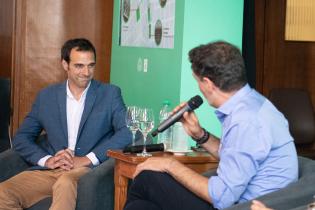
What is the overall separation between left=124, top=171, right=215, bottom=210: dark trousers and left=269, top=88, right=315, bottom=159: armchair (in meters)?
2.89

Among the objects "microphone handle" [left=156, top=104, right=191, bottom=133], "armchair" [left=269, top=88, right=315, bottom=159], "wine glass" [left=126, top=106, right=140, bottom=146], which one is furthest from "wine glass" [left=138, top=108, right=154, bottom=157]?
"armchair" [left=269, top=88, right=315, bottom=159]

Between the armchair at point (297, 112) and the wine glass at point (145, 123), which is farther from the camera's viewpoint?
the armchair at point (297, 112)

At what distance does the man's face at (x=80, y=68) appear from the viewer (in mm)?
4113

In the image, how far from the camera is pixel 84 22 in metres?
6.15

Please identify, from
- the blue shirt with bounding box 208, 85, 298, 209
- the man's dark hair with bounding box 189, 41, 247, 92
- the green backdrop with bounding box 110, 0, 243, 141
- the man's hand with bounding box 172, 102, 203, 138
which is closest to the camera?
the blue shirt with bounding box 208, 85, 298, 209

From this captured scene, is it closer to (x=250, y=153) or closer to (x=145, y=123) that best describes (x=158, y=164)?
(x=250, y=153)

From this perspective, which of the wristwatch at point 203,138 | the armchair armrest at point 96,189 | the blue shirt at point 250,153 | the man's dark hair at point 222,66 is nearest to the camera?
the blue shirt at point 250,153

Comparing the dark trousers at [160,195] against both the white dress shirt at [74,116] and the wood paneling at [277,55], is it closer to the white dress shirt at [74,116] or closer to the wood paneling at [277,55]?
the white dress shirt at [74,116]

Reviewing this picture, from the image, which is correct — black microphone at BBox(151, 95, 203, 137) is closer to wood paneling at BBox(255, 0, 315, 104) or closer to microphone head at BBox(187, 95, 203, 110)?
microphone head at BBox(187, 95, 203, 110)

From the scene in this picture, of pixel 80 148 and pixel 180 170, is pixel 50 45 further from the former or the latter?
pixel 180 170

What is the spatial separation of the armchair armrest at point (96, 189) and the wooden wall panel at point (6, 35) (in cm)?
295

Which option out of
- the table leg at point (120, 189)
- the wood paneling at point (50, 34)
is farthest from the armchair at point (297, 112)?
the table leg at point (120, 189)

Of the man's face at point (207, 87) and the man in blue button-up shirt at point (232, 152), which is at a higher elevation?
the man's face at point (207, 87)

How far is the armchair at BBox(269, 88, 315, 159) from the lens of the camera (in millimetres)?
5617
